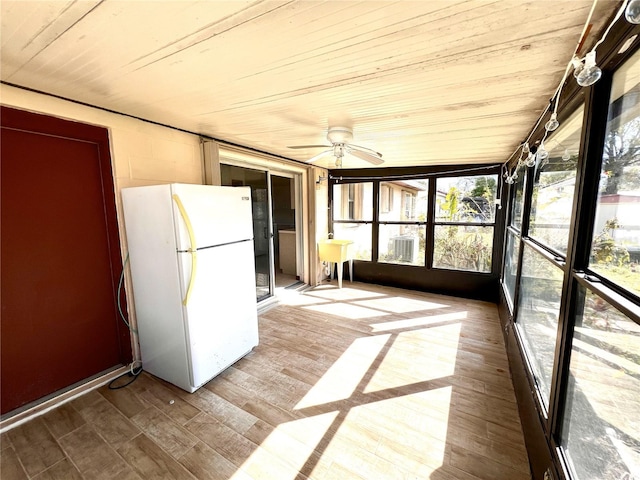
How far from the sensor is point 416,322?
3.43m

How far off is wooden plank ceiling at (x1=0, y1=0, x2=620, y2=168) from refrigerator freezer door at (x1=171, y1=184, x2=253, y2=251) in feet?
2.11

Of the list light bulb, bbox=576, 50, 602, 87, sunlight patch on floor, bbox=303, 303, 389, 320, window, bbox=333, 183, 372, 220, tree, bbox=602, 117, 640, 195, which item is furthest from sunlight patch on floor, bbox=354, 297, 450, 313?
light bulb, bbox=576, 50, 602, 87

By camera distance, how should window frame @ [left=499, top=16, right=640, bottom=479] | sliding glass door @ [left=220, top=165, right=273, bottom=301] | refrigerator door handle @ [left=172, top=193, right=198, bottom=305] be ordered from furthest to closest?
sliding glass door @ [left=220, top=165, right=273, bottom=301], refrigerator door handle @ [left=172, top=193, right=198, bottom=305], window frame @ [left=499, top=16, right=640, bottom=479]

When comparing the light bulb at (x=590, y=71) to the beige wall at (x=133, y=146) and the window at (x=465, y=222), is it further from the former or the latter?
the window at (x=465, y=222)

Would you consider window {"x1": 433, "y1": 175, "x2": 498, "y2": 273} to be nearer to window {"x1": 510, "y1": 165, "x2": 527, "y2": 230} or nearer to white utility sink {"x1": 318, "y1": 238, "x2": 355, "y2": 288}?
window {"x1": 510, "y1": 165, "x2": 527, "y2": 230}

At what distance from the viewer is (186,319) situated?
2.05m

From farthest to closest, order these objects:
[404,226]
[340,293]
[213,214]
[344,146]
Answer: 1. [404,226]
2. [340,293]
3. [344,146]
4. [213,214]

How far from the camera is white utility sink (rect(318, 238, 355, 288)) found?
476cm

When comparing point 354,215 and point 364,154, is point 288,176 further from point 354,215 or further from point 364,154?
point 364,154

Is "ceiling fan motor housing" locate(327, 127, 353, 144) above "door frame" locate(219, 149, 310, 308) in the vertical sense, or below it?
above

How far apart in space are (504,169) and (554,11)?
361 centimetres

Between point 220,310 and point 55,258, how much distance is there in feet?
4.12

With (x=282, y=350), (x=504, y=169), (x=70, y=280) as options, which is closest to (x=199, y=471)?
(x=282, y=350)

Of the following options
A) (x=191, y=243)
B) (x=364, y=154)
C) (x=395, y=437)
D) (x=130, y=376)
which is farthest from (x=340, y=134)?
(x=130, y=376)
